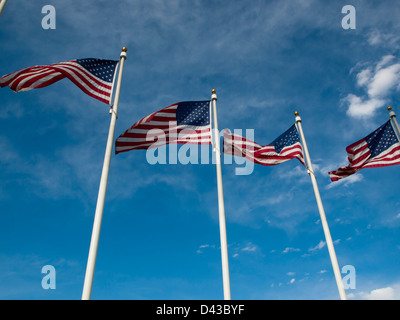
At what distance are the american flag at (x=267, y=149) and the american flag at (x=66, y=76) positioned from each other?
6.93 m

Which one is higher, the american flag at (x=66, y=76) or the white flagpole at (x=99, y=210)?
the american flag at (x=66, y=76)

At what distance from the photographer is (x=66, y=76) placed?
44.5 ft

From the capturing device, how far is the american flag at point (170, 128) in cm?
1520

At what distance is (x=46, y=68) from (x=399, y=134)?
65.9 ft

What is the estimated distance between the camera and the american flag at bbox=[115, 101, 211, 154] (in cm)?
1520

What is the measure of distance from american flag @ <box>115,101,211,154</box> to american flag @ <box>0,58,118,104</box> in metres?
2.21

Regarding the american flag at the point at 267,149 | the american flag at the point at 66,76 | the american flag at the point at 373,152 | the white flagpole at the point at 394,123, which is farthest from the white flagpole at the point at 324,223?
the american flag at the point at 66,76

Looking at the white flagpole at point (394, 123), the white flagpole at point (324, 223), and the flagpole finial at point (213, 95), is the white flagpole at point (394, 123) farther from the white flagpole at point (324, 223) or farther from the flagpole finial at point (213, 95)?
the flagpole finial at point (213, 95)

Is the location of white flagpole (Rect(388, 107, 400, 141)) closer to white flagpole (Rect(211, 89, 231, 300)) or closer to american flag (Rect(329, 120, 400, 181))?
american flag (Rect(329, 120, 400, 181))

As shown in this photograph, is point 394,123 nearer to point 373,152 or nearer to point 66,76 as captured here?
point 373,152

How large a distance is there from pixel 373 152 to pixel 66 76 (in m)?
17.6

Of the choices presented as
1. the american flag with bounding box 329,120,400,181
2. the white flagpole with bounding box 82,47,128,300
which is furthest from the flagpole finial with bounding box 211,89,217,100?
the american flag with bounding box 329,120,400,181

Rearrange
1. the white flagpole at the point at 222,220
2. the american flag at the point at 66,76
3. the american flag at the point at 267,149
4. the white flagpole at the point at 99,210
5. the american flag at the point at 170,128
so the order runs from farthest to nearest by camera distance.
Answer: the american flag at the point at 267,149 < the american flag at the point at 170,128 < the american flag at the point at 66,76 < the white flagpole at the point at 222,220 < the white flagpole at the point at 99,210
